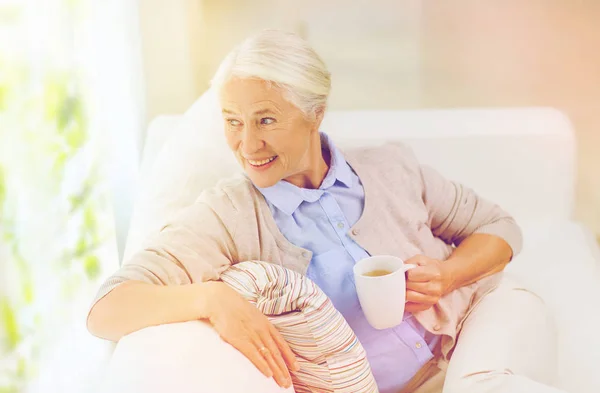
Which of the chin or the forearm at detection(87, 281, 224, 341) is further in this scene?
the chin

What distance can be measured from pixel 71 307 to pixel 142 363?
0.51 m

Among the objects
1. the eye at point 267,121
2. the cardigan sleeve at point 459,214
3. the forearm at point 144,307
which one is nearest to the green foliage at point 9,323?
the forearm at point 144,307

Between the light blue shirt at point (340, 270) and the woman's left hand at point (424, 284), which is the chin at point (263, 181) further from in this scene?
the woman's left hand at point (424, 284)

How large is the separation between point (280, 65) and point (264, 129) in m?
0.12

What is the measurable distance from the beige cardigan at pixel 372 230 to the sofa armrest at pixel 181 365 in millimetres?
111

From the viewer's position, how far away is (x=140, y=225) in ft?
5.47

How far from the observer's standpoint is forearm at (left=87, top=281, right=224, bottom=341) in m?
1.17

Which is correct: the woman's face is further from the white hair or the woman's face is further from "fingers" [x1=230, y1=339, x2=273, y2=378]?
"fingers" [x1=230, y1=339, x2=273, y2=378]

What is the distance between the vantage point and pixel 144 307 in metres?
1.17

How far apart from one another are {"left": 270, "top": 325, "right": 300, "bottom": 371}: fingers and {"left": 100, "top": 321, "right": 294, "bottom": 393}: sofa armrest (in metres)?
0.06

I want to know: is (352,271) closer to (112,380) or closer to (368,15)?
(112,380)

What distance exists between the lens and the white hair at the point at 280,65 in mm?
1260

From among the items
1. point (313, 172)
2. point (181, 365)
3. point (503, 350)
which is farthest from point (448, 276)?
point (181, 365)

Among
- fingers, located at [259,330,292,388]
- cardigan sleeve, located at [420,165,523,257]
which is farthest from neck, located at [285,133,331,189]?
fingers, located at [259,330,292,388]
